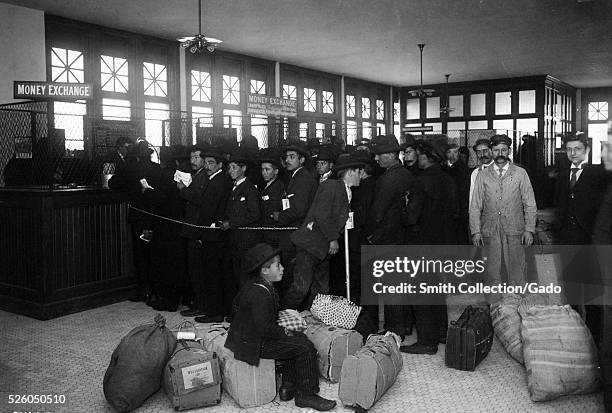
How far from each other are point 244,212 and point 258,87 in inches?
343

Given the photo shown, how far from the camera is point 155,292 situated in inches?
267

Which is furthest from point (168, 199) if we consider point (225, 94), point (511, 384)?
point (225, 94)

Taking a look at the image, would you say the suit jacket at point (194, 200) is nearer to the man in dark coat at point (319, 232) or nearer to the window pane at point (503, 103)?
the man in dark coat at point (319, 232)

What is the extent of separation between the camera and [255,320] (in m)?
3.83

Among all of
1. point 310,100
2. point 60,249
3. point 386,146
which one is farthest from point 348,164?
point 310,100

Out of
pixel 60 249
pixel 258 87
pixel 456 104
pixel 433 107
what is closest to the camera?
pixel 60 249

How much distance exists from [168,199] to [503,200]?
3.48m

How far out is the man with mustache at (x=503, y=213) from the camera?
18.4 ft

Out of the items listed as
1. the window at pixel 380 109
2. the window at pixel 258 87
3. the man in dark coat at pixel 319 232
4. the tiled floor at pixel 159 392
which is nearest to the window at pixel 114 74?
the window at pixel 258 87

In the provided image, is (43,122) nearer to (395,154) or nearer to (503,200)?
(395,154)

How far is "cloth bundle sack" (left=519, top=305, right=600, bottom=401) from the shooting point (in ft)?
12.5

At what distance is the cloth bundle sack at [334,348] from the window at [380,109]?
49.5 feet

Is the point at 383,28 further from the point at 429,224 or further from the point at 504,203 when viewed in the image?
the point at 429,224

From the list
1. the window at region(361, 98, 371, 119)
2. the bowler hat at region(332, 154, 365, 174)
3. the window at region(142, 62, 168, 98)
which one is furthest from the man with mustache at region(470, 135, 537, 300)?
the window at region(361, 98, 371, 119)
